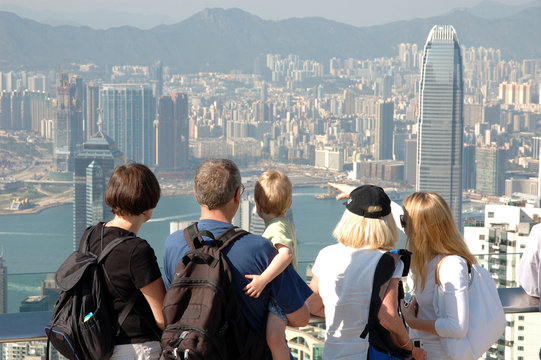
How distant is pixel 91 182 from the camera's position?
38000mm

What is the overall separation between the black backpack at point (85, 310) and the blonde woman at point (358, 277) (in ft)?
0.90

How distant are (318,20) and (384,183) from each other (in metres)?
28.0

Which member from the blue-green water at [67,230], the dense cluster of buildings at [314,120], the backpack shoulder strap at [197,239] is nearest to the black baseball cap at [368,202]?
the backpack shoulder strap at [197,239]

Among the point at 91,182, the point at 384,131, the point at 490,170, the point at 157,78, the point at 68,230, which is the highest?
the point at 157,78

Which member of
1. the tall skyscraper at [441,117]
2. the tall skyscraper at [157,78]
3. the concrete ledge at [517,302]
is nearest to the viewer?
the concrete ledge at [517,302]

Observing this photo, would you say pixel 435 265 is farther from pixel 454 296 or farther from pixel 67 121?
pixel 67 121

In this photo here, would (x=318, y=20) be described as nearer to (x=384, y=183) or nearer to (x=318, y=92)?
(x=318, y=92)

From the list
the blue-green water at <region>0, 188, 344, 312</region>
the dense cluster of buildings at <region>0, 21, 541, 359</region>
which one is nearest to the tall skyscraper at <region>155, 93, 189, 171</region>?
the dense cluster of buildings at <region>0, 21, 541, 359</region>

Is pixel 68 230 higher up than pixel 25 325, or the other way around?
pixel 25 325

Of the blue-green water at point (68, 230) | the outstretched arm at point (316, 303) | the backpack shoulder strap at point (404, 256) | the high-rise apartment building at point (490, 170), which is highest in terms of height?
the backpack shoulder strap at point (404, 256)

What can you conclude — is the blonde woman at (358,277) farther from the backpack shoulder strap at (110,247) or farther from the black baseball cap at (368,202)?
the backpack shoulder strap at (110,247)

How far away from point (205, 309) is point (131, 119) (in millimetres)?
50086

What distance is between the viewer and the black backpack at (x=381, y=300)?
0.94m

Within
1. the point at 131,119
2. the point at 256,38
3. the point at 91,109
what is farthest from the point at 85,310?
the point at 256,38
